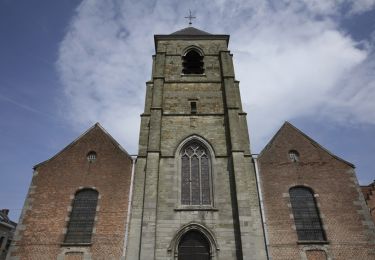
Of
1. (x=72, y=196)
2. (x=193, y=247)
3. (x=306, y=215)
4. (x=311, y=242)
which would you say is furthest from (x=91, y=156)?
(x=311, y=242)

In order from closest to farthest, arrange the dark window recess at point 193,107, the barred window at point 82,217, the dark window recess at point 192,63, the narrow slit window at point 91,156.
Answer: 1. the barred window at point 82,217
2. the narrow slit window at point 91,156
3. the dark window recess at point 193,107
4. the dark window recess at point 192,63

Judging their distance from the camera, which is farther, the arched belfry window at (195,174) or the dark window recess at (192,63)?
the dark window recess at (192,63)

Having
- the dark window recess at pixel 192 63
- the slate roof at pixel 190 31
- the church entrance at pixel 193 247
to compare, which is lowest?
the church entrance at pixel 193 247

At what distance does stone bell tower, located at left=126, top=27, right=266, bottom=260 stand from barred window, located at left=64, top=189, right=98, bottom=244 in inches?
65.1

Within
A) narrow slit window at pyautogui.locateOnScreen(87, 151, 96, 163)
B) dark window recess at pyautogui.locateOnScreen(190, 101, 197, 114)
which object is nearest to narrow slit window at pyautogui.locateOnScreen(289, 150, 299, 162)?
dark window recess at pyautogui.locateOnScreen(190, 101, 197, 114)

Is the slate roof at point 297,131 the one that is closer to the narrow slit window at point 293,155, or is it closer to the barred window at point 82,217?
the narrow slit window at point 293,155

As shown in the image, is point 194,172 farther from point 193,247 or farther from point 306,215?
point 306,215

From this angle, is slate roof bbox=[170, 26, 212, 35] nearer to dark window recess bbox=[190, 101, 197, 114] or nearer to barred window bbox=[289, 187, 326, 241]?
dark window recess bbox=[190, 101, 197, 114]

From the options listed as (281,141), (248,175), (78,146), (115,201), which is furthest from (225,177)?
(78,146)

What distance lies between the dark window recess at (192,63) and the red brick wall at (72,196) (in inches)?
250

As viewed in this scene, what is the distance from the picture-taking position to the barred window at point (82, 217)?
1157cm

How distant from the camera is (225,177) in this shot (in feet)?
42.4

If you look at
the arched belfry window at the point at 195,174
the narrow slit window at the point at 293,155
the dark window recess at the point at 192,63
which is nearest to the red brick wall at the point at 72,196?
the arched belfry window at the point at 195,174

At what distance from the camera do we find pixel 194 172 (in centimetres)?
1331
